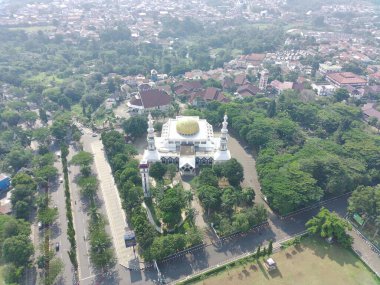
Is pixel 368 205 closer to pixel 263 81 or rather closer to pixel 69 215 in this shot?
pixel 69 215

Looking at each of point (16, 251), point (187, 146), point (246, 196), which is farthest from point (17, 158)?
point (246, 196)

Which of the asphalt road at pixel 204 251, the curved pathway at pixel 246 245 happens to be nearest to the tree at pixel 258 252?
the curved pathway at pixel 246 245

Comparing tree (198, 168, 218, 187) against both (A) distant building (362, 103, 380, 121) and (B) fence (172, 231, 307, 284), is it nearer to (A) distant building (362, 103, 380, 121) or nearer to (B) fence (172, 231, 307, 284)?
(B) fence (172, 231, 307, 284)

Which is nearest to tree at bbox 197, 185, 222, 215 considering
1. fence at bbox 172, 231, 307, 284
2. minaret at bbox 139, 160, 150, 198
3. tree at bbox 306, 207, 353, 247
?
fence at bbox 172, 231, 307, 284

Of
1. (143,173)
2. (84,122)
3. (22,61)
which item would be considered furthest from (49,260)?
(22,61)

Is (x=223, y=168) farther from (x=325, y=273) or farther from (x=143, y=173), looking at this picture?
(x=325, y=273)

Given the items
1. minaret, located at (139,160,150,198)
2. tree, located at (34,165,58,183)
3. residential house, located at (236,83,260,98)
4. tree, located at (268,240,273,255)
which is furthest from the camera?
residential house, located at (236,83,260,98)
